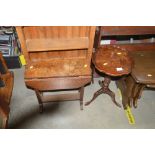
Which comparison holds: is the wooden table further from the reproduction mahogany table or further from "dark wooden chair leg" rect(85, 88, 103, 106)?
"dark wooden chair leg" rect(85, 88, 103, 106)

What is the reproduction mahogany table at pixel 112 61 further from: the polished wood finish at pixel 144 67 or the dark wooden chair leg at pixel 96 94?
the dark wooden chair leg at pixel 96 94

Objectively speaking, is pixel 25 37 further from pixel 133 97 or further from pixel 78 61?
pixel 133 97

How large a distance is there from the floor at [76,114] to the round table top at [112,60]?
2.85 ft

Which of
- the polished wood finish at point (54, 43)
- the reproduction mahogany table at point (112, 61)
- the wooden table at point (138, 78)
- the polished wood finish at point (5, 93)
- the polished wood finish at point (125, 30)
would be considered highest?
the polished wood finish at point (125, 30)

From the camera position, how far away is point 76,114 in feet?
9.63

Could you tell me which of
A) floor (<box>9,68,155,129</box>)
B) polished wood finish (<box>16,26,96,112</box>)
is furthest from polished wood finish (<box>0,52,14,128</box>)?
polished wood finish (<box>16,26,96,112</box>)

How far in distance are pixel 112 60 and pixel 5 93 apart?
183 cm

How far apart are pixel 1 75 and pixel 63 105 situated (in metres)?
1.25

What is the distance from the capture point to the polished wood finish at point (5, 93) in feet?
8.89

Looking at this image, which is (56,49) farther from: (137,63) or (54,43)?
(137,63)

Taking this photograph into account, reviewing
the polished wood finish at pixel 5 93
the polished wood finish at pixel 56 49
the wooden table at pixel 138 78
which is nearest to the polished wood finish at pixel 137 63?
the wooden table at pixel 138 78

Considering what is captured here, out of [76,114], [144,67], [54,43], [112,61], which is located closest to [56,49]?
[54,43]

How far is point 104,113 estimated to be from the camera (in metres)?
2.96

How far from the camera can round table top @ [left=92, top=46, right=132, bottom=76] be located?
2.39 m
